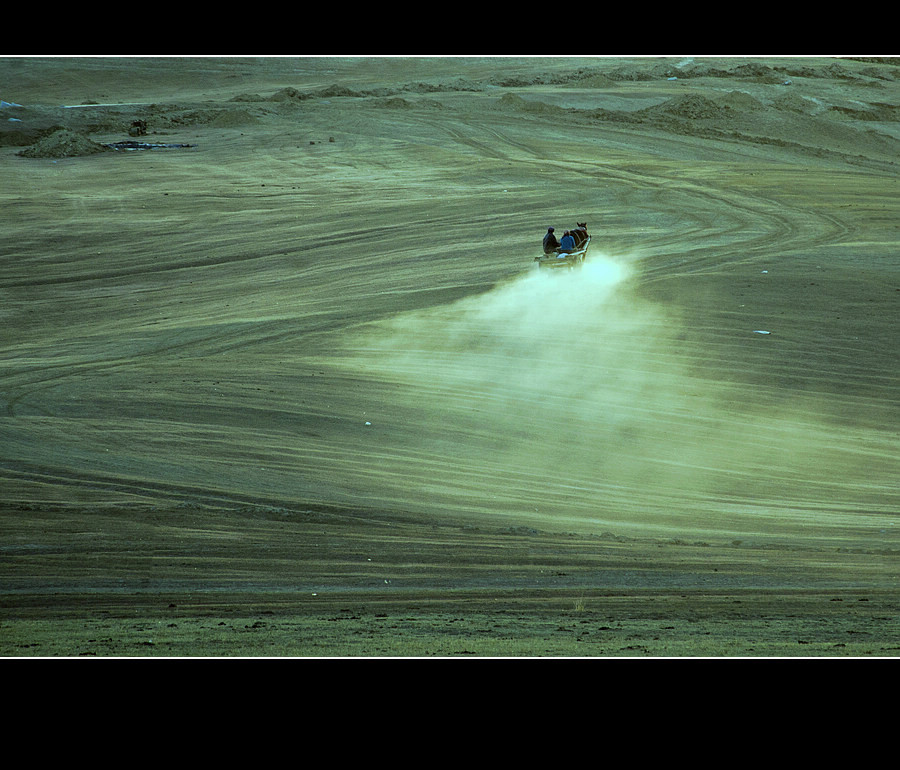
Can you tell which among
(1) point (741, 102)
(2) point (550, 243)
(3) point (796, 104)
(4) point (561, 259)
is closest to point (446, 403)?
(4) point (561, 259)

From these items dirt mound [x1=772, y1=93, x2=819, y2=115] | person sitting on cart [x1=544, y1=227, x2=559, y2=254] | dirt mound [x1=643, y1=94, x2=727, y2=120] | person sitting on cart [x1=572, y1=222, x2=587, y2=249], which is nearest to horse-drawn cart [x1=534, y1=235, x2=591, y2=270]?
person sitting on cart [x1=544, y1=227, x2=559, y2=254]

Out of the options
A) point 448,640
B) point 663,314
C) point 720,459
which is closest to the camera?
point 448,640

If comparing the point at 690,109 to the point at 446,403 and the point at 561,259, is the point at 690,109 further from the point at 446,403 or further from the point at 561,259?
the point at 446,403

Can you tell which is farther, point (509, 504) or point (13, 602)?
point (509, 504)

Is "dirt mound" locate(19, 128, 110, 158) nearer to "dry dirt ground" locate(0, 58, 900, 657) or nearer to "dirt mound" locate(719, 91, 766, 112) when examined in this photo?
"dry dirt ground" locate(0, 58, 900, 657)

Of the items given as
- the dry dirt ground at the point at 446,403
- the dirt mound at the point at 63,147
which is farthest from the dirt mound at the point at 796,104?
the dirt mound at the point at 63,147

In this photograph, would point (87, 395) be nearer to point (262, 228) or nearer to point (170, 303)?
point (170, 303)

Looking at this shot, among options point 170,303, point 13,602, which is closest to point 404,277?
point 170,303

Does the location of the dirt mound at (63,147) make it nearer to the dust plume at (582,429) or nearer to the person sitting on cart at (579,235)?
the person sitting on cart at (579,235)
